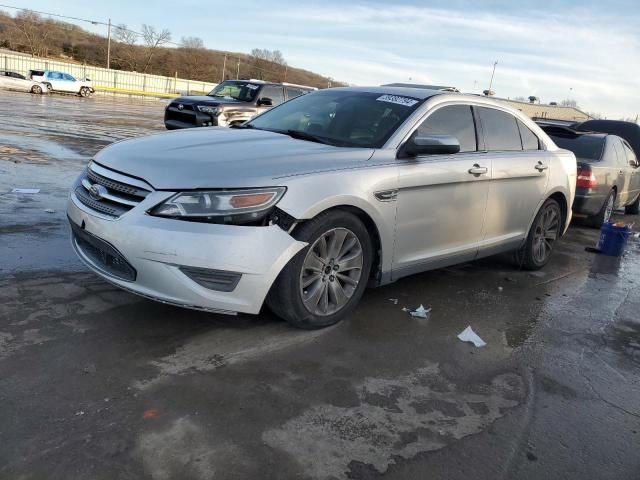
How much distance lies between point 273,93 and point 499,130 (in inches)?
414

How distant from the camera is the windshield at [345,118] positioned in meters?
4.53

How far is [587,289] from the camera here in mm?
5941

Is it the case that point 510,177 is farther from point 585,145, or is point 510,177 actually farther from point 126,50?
point 126,50

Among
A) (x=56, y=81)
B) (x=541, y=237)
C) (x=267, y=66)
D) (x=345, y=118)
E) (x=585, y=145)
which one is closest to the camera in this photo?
(x=345, y=118)

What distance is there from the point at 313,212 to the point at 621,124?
12.8 metres

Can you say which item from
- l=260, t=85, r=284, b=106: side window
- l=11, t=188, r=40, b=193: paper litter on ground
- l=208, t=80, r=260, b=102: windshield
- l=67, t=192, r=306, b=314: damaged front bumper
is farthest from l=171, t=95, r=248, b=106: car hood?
l=67, t=192, r=306, b=314: damaged front bumper

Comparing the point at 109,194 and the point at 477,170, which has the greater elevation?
the point at 477,170

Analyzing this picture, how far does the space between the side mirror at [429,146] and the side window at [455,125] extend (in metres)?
0.27

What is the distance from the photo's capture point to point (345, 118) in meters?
4.83

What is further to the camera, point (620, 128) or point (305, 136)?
point (620, 128)

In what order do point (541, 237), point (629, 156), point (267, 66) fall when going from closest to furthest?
point (541, 237) → point (629, 156) → point (267, 66)

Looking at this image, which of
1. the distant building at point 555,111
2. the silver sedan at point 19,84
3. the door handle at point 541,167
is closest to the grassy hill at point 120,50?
the distant building at point 555,111

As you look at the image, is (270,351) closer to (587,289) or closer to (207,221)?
(207,221)

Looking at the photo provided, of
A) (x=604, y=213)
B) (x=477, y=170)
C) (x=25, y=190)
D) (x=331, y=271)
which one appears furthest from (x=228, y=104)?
(x=331, y=271)
